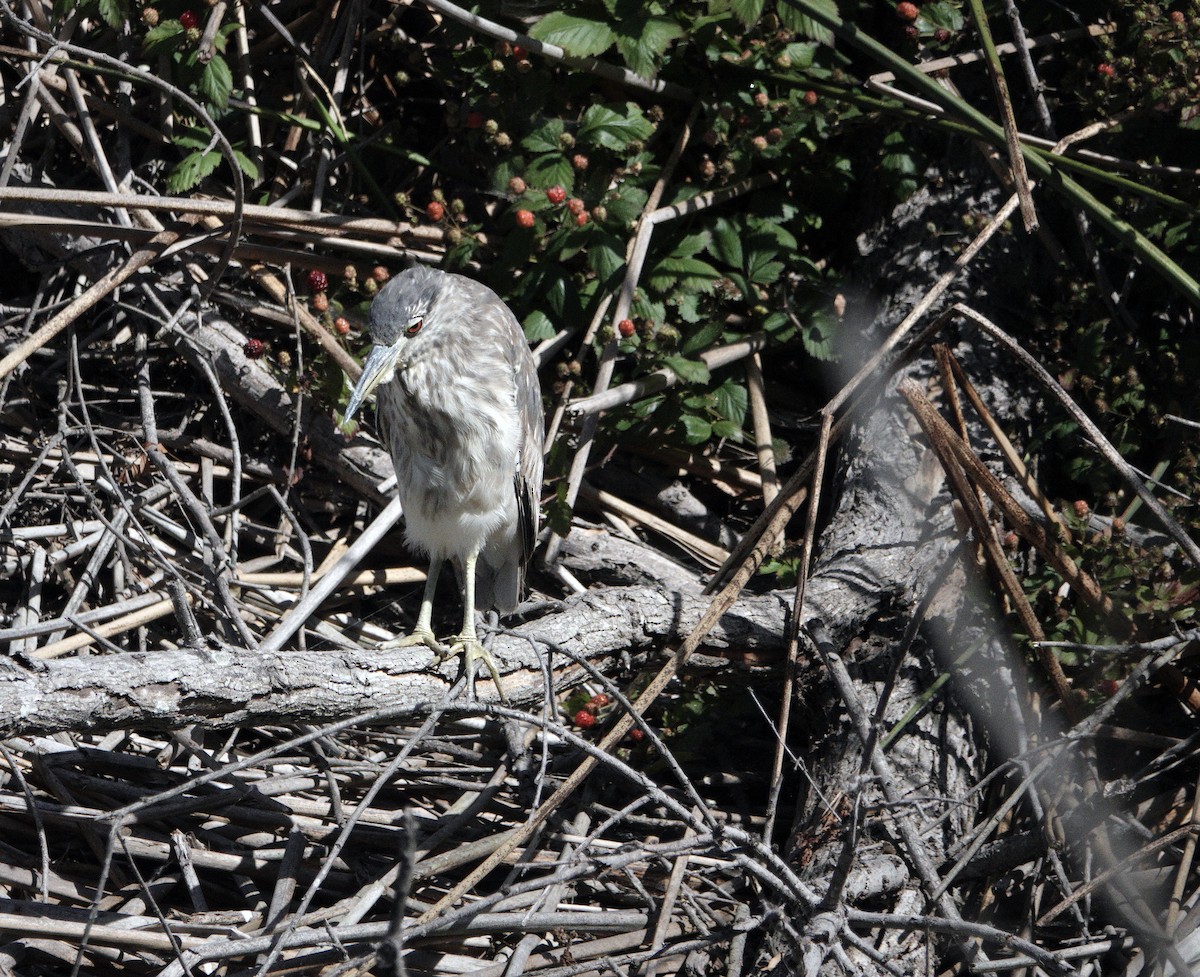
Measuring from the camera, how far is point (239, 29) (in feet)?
13.1

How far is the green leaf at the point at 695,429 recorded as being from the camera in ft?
12.3

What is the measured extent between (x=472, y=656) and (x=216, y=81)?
2.10 m

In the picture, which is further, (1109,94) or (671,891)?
(1109,94)

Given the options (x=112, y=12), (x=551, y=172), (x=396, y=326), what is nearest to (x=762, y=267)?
(x=551, y=172)

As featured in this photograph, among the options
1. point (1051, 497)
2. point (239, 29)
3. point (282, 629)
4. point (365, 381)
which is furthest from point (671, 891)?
point (239, 29)

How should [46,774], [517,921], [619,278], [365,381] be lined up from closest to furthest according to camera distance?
[517,921] < [46,774] < [365,381] < [619,278]

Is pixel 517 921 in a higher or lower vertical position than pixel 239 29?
lower

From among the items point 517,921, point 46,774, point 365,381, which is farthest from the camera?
point 365,381

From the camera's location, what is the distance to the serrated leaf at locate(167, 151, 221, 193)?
11.8ft

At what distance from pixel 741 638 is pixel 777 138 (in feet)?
5.63

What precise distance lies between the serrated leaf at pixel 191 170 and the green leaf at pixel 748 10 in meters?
1.72

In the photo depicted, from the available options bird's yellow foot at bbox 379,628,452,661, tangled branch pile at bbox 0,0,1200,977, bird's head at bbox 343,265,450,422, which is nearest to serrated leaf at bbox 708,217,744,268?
tangled branch pile at bbox 0,0,1200,977

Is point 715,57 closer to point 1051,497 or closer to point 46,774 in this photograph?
point 1051,497

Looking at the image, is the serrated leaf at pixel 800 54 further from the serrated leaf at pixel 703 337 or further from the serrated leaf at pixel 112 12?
the serrated leaf at pixel 112 12
